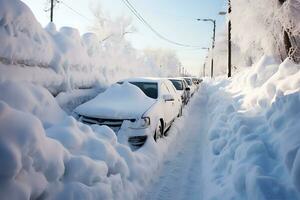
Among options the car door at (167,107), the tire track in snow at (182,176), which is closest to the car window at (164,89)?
the car door at (167,107)

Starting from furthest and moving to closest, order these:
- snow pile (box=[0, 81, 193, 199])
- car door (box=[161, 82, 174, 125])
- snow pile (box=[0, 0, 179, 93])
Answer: car door (box=[161, 82, 174, 125]), snow pile (box=[0, 0, 179, 93]), snow pile (box=[0, 81, 193, 199])

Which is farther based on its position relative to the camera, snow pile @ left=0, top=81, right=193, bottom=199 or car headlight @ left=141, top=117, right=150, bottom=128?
car headlight @ left=141, top=117, right=150, bottom=128

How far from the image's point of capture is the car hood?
669cm

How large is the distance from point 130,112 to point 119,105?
576mm

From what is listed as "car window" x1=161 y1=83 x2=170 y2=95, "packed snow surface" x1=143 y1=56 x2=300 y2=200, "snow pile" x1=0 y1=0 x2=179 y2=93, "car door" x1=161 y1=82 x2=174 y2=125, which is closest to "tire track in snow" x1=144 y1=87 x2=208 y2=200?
"packed snow surface" x1=143 y1=56 x2=300 y2=200

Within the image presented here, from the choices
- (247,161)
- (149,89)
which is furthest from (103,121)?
(247,161)

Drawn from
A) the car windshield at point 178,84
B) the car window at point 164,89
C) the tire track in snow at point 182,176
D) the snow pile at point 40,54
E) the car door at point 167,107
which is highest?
the snow pile at point 40,54

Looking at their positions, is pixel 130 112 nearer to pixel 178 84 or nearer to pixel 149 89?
pixel 149 89

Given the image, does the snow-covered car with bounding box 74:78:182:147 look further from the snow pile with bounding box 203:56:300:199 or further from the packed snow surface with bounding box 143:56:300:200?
the snow pile with bounding box 203:56:300:199

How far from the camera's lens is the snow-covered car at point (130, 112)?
21.4ft

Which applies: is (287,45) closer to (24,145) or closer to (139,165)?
(139,165)

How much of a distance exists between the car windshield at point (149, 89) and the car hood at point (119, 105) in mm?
585

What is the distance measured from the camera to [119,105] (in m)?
7.25

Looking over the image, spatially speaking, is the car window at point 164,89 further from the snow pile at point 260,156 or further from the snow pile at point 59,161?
the snow pile at point 59,161
